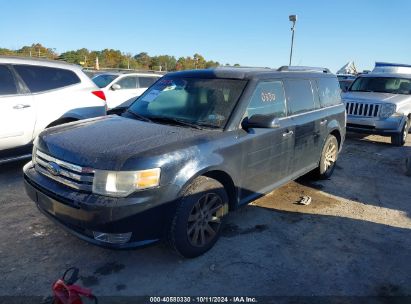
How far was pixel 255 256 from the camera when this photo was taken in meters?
3.63

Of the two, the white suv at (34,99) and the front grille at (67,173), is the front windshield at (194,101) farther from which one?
the white suv at (34,99)

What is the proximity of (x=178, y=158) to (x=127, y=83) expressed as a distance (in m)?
9.21

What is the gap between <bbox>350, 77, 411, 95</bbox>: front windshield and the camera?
10.1 metres

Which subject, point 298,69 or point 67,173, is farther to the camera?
point 298,69

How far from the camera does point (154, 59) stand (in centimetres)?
5019

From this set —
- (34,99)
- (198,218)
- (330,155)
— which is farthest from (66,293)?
(330,155)

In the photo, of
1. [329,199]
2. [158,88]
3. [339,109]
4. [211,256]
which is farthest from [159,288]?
[339,109]

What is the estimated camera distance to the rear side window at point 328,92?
5629mm

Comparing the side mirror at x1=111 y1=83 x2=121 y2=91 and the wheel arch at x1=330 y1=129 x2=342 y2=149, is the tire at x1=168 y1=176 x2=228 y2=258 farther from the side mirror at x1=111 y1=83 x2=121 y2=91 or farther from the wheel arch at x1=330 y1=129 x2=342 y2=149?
the side mirror at x1=111 y1=83 x2=121 y2=91

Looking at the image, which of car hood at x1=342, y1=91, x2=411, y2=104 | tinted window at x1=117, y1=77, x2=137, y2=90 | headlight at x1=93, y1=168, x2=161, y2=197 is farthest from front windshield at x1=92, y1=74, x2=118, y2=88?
headlight at x1=93, y1=168, x2=161, y2=197

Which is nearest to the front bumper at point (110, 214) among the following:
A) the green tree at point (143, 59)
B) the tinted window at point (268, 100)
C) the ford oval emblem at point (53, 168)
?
the ford oval emblem at point (53, 168)

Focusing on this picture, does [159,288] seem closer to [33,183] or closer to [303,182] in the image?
[33,183]

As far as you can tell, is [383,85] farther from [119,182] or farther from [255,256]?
[119,182]

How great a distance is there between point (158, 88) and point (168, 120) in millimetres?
793
